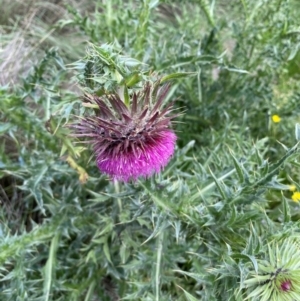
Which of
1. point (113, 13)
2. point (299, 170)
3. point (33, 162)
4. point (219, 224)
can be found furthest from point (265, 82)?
point (33, 162)

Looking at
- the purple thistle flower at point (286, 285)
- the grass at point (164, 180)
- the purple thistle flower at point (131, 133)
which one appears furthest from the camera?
the grass at point (164, 180)

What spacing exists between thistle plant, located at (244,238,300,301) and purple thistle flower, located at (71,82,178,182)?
59 centimetres

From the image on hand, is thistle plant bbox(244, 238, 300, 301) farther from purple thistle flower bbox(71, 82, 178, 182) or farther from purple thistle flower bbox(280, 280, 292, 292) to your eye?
purple thistle flower bbox(71, 82, 178, 182)

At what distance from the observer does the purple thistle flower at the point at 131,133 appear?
1934mm

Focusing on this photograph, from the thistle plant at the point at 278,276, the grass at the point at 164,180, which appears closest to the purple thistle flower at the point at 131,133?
the grass at the point at 164,180

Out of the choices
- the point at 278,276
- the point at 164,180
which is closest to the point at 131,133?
the point at 164,180

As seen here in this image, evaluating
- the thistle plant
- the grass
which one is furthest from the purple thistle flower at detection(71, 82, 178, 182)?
the thistle plant

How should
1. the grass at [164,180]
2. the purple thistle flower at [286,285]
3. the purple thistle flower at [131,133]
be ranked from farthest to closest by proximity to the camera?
the grass at [164,180] < the purple thistle flower at [131,133] < the purple thistle flower at [286,285]

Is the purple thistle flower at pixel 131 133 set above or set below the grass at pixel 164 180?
above

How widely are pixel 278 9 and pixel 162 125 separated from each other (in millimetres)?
1590

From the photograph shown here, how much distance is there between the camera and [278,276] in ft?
6.10

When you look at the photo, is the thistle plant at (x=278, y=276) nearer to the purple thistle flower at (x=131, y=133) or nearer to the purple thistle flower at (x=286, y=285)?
the purple thistle flower at (x=286, y=285)

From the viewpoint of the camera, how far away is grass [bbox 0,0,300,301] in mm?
2127

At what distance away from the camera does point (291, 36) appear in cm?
311
